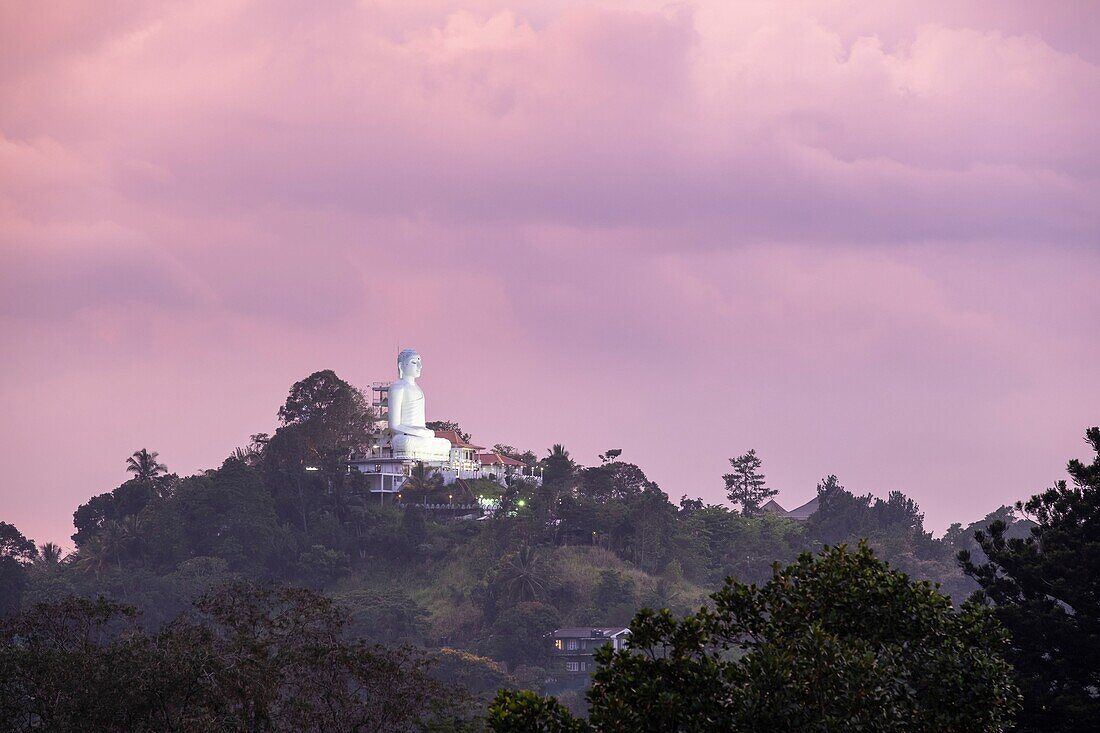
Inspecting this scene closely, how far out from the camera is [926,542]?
145375mm

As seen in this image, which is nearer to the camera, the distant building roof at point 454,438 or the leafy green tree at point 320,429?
the leafy green tree at point 320,429

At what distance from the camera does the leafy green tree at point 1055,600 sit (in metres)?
36.6

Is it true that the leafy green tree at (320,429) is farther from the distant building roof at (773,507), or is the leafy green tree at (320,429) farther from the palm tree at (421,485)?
the distant building roof at (773,507)

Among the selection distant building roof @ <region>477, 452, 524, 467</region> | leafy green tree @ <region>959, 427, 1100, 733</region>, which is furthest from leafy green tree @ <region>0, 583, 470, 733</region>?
distant building roof @ <region>477, 452, 524, 467</region>

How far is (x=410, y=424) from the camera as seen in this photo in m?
140

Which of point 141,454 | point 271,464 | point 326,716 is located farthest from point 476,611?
point 326,716

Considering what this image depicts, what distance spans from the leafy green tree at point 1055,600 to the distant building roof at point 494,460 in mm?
102230

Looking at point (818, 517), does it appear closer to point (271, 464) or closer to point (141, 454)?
point (271, 464)

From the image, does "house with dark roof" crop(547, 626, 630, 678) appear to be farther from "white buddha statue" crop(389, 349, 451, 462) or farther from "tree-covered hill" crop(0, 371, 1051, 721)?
"white buddha statue" crop(389, 349, 451, 462)

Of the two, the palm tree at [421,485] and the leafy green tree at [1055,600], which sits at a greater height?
the palm tree at [421,485]

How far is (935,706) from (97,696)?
78.1ft

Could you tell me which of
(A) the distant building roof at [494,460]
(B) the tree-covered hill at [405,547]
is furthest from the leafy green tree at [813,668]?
(A) the distant building roof at [494,460]

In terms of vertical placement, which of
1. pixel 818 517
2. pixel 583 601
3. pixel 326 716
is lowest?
pixel 326 716

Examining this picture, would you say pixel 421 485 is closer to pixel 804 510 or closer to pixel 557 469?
pixel 557 469
